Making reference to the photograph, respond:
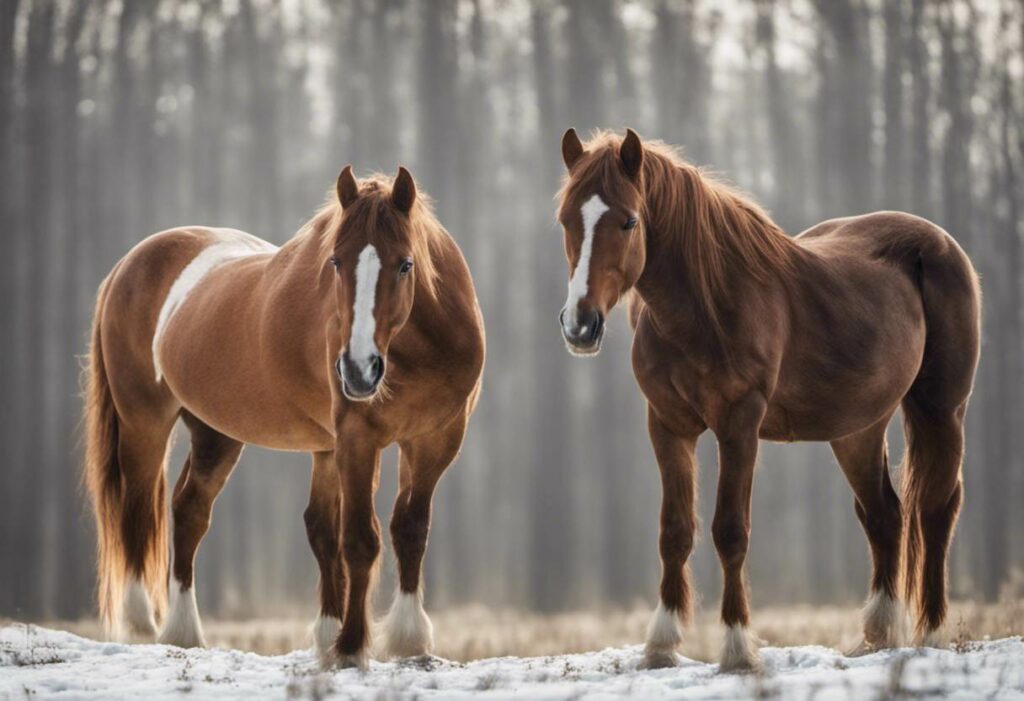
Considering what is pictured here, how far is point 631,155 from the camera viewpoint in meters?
4.94

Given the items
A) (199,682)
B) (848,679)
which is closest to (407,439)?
(199,682)

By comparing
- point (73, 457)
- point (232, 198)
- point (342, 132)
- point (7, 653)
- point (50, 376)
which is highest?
point (342, 132)

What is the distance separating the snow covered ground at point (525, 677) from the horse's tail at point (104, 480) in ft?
2.75

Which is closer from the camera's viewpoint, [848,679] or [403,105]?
[848,679]

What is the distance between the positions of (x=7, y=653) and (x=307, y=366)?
2.36m

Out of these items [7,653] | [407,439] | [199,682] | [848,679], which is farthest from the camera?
[7,653]

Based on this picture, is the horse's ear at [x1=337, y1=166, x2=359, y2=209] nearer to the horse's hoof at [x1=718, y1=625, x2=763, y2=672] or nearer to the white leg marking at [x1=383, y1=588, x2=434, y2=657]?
the white leg marking at [x1=383, y1=588, x2=434, y2=657]

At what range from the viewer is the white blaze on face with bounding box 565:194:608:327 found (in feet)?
15.2

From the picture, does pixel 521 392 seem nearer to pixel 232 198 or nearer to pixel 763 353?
pixel 232 198

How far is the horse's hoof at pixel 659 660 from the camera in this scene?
511 cm

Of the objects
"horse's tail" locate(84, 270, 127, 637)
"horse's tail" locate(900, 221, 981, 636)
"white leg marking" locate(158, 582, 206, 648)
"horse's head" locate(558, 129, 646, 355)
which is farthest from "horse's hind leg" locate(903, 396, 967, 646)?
"horse's tail" locate(84, 270, 127, 637)

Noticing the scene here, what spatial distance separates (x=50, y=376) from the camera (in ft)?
48.2

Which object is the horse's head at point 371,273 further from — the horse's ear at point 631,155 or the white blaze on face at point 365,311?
the horse's ear at point 631,155

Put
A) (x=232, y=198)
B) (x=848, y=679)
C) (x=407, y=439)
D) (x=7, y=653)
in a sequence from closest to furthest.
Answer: (x=848, y=679), (x=407, y=439), (x=7, y=653), (x=232, y=198)
